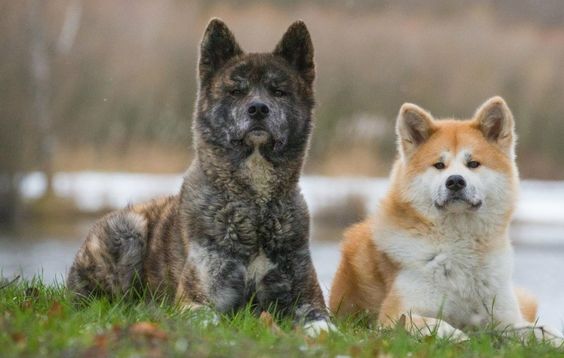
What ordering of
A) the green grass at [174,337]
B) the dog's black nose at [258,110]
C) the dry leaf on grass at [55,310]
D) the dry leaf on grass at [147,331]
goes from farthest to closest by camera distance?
1. the dog's black nose at [258,110]
2. the dry leaf on grass at [55,310]
3. the dry leaf on grass at [147,331]
4. the green grass at [174,337]

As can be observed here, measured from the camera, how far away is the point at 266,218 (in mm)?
5801

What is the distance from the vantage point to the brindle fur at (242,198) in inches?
224

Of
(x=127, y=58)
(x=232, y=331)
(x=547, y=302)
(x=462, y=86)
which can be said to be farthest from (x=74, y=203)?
(x=232, y=331)

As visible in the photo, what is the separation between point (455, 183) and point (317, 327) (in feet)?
4.13

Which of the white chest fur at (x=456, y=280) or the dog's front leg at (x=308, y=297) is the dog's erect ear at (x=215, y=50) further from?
the white chest fur at (x=456, y=280)

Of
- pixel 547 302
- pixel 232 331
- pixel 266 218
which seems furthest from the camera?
pixel 547 302

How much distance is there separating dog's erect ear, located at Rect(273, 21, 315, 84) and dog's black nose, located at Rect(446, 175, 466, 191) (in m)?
1.07

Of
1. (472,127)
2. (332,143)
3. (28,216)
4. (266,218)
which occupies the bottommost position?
(28,216)

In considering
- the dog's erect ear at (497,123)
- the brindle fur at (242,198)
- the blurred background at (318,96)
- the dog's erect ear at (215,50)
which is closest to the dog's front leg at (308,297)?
the brindle fur at (242,198)

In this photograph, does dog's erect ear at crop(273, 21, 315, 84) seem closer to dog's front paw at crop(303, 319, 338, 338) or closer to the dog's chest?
the dog's chest

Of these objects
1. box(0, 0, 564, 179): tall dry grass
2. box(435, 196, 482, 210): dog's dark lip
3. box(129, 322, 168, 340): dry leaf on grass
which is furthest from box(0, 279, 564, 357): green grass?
box(0, 0, 564, 179): tall dry grass

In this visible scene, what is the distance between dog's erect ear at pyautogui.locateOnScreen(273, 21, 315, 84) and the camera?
236 inches

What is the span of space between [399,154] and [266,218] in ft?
3.97

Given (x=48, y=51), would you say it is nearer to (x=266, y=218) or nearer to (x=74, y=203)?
(x=74, y=203)
